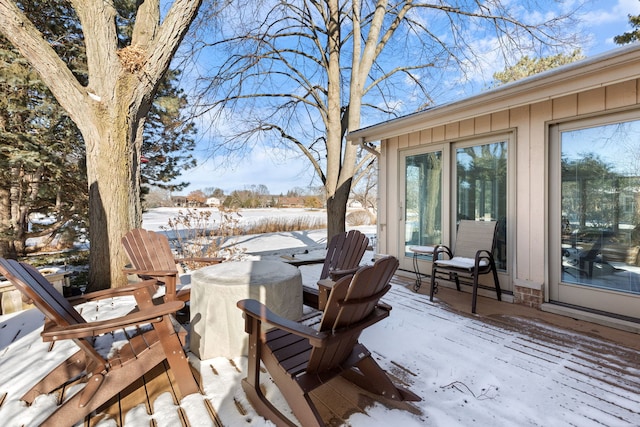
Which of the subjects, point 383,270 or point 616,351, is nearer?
point 383,270

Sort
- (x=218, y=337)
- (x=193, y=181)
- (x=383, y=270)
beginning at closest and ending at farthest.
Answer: (x=383, y=270) → (x=218, y=337) → (x=193, y=181)

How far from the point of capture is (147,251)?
2922 millimetres

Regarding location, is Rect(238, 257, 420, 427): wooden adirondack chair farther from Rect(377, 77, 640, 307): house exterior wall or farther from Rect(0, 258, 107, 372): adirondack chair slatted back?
Rect(377, 77, 640, 307): house exterior wall

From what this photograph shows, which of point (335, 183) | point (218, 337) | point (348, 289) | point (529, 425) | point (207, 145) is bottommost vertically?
point (529, 425)

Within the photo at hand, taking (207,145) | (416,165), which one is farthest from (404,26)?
(207,145)

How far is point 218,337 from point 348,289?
1.35m

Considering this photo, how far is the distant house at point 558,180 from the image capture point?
9.07ft

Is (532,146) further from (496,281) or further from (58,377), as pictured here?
(58,377)

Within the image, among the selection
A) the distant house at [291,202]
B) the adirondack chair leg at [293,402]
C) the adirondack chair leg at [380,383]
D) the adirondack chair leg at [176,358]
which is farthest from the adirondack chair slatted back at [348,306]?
the distant house at [291,202]

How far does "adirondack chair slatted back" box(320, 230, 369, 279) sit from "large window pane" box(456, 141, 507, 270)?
1843 mm

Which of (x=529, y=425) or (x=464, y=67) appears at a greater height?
(x=464, y=67)

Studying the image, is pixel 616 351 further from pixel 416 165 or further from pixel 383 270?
pixel 416 165

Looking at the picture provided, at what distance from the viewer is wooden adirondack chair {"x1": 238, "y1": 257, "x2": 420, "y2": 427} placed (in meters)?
1.32

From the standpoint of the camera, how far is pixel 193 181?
8.55 m
